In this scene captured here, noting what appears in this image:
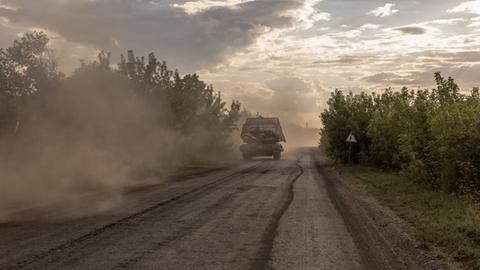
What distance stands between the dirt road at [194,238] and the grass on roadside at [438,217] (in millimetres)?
1274

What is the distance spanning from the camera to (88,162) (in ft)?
67.3

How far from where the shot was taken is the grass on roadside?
8.42m

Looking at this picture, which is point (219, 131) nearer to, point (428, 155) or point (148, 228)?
point (428, 155)

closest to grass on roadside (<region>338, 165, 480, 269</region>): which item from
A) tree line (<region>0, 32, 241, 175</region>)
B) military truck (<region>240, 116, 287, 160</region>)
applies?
tree line (<region>0, 32, 241, 175</region>)

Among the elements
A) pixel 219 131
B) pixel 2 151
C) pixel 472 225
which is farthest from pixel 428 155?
pixel 219 131

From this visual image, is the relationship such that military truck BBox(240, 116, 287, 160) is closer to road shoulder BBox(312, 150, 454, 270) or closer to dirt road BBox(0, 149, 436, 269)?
road shoulder BBox(312, 150, 454, 270)

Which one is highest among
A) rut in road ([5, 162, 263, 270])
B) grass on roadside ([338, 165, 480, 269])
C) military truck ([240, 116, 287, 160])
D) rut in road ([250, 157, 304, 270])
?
military truck ([240, 116, 287, 160])

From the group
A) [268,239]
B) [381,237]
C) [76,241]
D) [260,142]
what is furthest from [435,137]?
[260,142]

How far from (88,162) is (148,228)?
1202 centimetres

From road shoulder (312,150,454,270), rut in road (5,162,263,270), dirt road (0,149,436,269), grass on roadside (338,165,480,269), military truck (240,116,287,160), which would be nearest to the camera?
rut in road (5,162,263,270)

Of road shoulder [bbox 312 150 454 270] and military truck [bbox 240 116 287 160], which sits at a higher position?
military truck [bbox 240 116 287 160]

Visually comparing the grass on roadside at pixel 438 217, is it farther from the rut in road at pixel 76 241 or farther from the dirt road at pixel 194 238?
the rut in road at pixel 76 241

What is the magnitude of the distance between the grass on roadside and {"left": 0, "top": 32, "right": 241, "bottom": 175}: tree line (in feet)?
37.2

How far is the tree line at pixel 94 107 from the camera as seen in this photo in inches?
731
